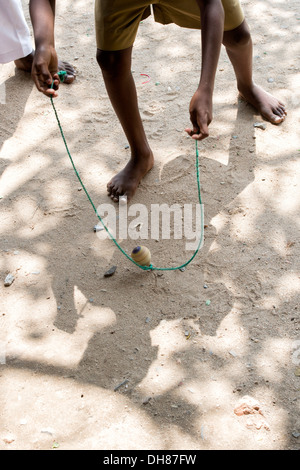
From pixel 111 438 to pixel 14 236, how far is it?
1.15 meters

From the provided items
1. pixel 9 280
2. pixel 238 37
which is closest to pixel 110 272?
pixel 9 280

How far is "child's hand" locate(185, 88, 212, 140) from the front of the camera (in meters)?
1.84

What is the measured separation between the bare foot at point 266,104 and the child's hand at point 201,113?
111cm

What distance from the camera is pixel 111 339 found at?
200 cm

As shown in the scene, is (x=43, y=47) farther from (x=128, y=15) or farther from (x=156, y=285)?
(x=156, y=285)

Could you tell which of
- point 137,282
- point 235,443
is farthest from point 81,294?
point 235,443

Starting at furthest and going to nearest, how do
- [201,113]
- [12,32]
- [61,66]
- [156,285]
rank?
[61,66], [12,32], [156,285], [201,113]

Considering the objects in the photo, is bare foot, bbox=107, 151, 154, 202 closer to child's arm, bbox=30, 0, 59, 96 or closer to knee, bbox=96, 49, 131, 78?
knee, bbox=96, 49, 131, 78

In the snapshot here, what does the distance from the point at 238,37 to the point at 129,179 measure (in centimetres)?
90

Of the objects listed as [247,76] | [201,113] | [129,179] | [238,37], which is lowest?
[129,179]

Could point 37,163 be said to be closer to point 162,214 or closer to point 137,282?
point 162,214

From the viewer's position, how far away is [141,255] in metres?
2.14

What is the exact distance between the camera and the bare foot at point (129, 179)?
2.59 m

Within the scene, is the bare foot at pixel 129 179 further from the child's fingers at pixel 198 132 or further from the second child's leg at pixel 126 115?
the child's fingers at pixel 198 132
